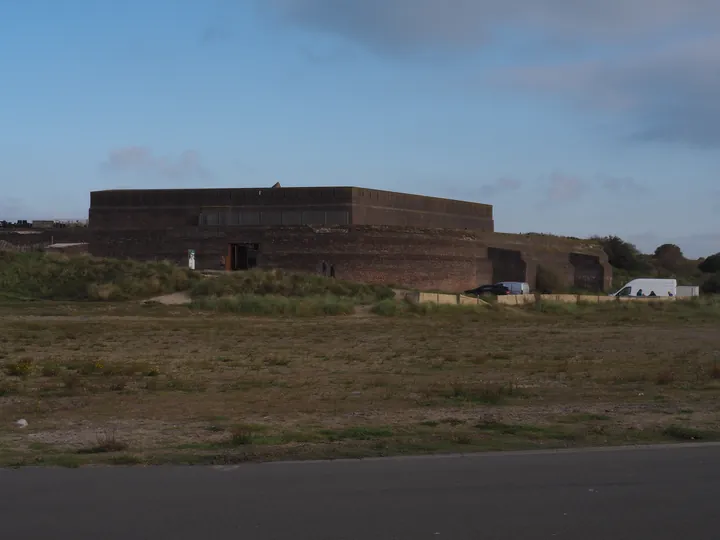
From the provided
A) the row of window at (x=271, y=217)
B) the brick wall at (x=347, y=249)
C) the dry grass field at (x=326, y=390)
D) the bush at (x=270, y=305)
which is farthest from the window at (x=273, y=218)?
the dry grass field at (x=326, y=390)

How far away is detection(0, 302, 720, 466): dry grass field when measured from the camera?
36.1ft

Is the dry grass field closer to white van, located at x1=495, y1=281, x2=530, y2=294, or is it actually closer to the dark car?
the dark car

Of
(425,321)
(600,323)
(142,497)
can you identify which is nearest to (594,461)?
(142,497)

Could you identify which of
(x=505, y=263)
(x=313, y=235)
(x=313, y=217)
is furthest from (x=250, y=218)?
(x=505, y=263)

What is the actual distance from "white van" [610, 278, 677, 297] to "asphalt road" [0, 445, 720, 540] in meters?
60.0

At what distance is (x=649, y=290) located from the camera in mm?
67562

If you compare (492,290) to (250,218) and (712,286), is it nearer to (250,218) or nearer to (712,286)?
(250,218)

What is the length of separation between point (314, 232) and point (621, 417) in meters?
49.4

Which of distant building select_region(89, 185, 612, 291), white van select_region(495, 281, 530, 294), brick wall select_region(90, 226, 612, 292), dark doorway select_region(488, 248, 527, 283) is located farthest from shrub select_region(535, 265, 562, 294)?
white van select_region(495, 281, 530, 294)

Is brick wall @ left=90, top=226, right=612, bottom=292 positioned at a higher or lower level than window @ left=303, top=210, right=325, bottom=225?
lower

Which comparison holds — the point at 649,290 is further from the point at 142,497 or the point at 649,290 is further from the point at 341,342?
the point at 142,497

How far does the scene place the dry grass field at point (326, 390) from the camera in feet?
36.1

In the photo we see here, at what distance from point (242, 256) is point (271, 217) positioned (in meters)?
3.85

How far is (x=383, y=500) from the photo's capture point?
7.88 m
